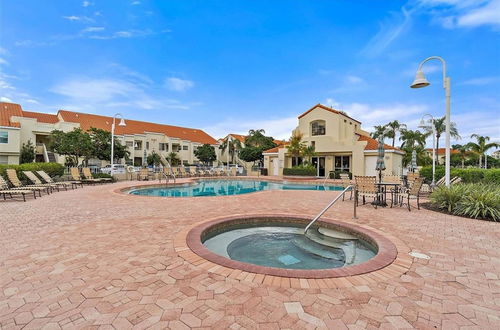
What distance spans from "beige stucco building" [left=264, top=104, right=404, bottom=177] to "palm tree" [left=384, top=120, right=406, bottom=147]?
1651 cm

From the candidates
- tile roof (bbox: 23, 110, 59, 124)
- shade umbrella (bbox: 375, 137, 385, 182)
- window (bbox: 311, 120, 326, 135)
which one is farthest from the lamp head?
tile roof (bbox: 23, 110, 59, 124)

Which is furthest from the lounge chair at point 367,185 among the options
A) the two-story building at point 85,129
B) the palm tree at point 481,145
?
the palm tree at point 481,145

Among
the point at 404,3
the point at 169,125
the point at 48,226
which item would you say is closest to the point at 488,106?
the point at 404,3

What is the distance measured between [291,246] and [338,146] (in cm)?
1997

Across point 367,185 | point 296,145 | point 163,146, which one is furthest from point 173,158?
point 367,185

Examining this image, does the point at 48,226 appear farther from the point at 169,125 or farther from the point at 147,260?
the point at 169,125

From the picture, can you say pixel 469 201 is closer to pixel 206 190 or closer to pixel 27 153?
pixel 206 190

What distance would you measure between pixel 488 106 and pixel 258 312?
19.4 metres

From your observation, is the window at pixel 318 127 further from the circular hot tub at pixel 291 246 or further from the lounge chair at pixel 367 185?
the circular hot tub at pixel 291 246

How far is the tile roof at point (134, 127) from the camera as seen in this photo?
35.4 m

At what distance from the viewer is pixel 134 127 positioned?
4031 centimetres

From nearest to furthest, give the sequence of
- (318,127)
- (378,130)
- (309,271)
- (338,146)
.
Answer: (309,271) → (338,146) → (318,127) → (378,130)

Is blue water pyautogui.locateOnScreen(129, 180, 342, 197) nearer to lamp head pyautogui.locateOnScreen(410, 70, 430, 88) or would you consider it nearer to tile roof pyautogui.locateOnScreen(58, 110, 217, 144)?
lamp head pyautogui.locateOnScreen(410, 70, 430, 88)

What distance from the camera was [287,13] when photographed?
41.8 ft
